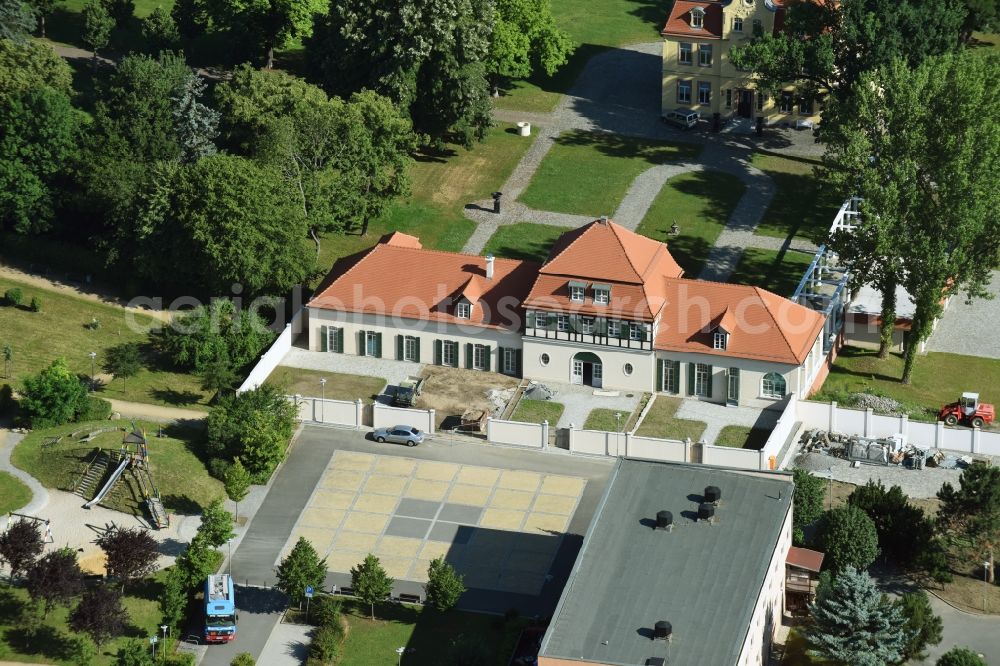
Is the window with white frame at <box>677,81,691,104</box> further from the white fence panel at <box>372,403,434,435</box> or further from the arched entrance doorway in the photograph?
the white fence panel at <box>372,403,434,435</box>

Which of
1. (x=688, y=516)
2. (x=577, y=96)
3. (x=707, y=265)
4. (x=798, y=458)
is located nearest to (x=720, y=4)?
(x=577, y=96)

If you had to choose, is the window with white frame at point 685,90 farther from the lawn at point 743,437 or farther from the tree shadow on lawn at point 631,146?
the lawn at point 743,437

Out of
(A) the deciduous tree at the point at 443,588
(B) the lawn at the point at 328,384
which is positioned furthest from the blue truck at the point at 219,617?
(B) the lawn at the point at 328,384

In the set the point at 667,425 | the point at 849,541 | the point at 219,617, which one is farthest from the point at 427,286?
the point at 849,541

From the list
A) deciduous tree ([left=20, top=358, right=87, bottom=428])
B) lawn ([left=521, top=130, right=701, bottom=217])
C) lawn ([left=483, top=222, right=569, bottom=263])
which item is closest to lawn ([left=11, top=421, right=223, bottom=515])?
deciduous tree ([left=20, top=358, right=87, bottom=428])

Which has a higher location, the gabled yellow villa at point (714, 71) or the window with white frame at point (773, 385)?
the gabled yellow villa at point (714, 71)
